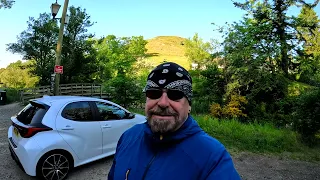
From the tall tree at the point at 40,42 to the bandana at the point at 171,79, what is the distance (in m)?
25.4

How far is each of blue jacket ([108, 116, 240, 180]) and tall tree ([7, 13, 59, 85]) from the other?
25.4m

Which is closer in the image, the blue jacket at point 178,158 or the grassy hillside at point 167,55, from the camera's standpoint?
the blue jacket at point 178,158

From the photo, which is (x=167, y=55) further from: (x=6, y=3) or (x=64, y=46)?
(x=6, y=3)

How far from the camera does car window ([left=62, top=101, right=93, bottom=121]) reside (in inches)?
209

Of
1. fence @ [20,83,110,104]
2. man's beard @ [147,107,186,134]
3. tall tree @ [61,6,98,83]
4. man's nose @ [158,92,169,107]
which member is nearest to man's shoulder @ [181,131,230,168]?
man's beard @ [147,107,186,134]

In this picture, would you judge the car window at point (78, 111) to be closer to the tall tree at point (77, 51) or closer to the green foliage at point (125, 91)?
the green foliage at point (125, 91)

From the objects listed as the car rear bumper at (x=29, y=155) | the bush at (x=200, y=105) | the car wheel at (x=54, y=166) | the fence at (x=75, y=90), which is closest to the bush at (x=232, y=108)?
the bush at (x=200, y=105)

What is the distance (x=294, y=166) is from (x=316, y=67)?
14.2 m

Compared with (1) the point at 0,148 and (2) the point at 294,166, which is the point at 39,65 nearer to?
(1) the point at 0,148

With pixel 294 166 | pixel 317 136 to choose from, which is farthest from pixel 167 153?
pixel 317 136

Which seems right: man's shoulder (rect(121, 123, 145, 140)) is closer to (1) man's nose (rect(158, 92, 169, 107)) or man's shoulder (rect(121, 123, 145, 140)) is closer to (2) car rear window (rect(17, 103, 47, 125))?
(1) man's nose (rect(158, 92, 169, 107))

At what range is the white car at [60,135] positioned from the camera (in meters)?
4.77

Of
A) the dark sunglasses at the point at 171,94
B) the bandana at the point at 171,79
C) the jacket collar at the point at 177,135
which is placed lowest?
the jacket collar at the point at 177,135

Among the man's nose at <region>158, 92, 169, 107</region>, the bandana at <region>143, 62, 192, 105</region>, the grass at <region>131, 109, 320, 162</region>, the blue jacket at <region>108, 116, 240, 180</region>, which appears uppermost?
the bandana at <region>143, 62, 192, 105</region>
